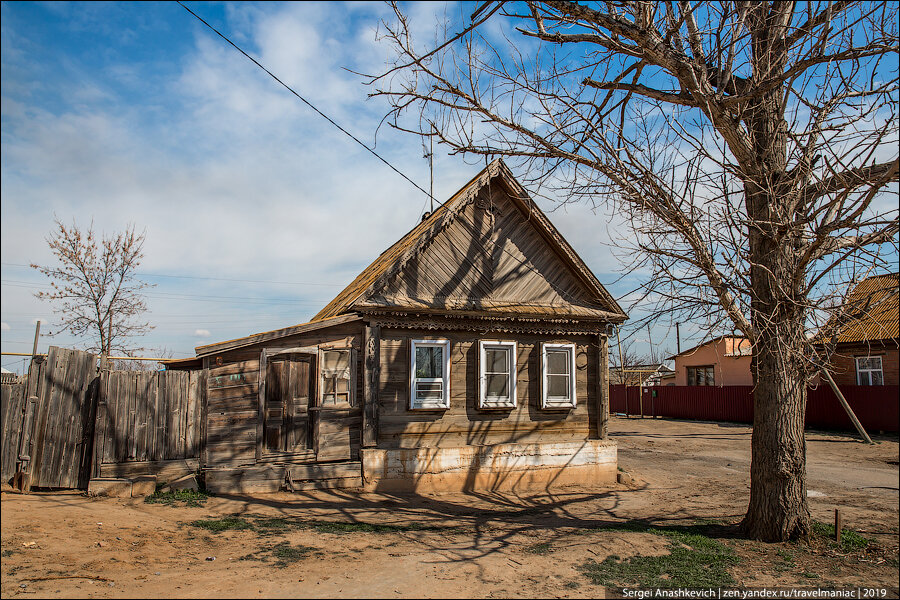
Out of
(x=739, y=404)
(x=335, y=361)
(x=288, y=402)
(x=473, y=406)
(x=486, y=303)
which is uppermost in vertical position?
(x=486, y=303)

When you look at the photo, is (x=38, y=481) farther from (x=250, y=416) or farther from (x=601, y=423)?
(x=601, y=423)

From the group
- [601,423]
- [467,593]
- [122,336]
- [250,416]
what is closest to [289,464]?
[250,416]

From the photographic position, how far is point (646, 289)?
28.8ft

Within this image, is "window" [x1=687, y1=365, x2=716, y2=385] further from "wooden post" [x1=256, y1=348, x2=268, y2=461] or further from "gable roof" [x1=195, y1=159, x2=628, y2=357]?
"wooden post" [x1=256, y1=348, x2=268, y2=461]

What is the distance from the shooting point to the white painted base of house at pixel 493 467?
1278 cm

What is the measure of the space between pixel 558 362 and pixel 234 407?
313 inches

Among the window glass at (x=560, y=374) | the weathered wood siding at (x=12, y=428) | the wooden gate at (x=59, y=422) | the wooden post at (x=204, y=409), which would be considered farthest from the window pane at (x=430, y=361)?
the weathered wood siding at (x=12, y=428)

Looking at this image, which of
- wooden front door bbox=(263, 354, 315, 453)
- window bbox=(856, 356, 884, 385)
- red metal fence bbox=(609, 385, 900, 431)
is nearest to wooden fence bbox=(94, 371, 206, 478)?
wooden front door bbox=(263, 354, 315, 453)

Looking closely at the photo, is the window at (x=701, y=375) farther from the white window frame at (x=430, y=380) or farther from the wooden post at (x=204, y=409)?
the wooden post at (x=204, y=409)

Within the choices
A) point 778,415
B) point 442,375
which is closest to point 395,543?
point 442,375

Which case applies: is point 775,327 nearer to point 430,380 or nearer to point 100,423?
point 430,380

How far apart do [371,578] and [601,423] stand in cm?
947

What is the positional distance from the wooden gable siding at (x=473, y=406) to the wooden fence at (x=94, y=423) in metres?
4.10

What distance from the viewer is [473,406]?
13.7m
